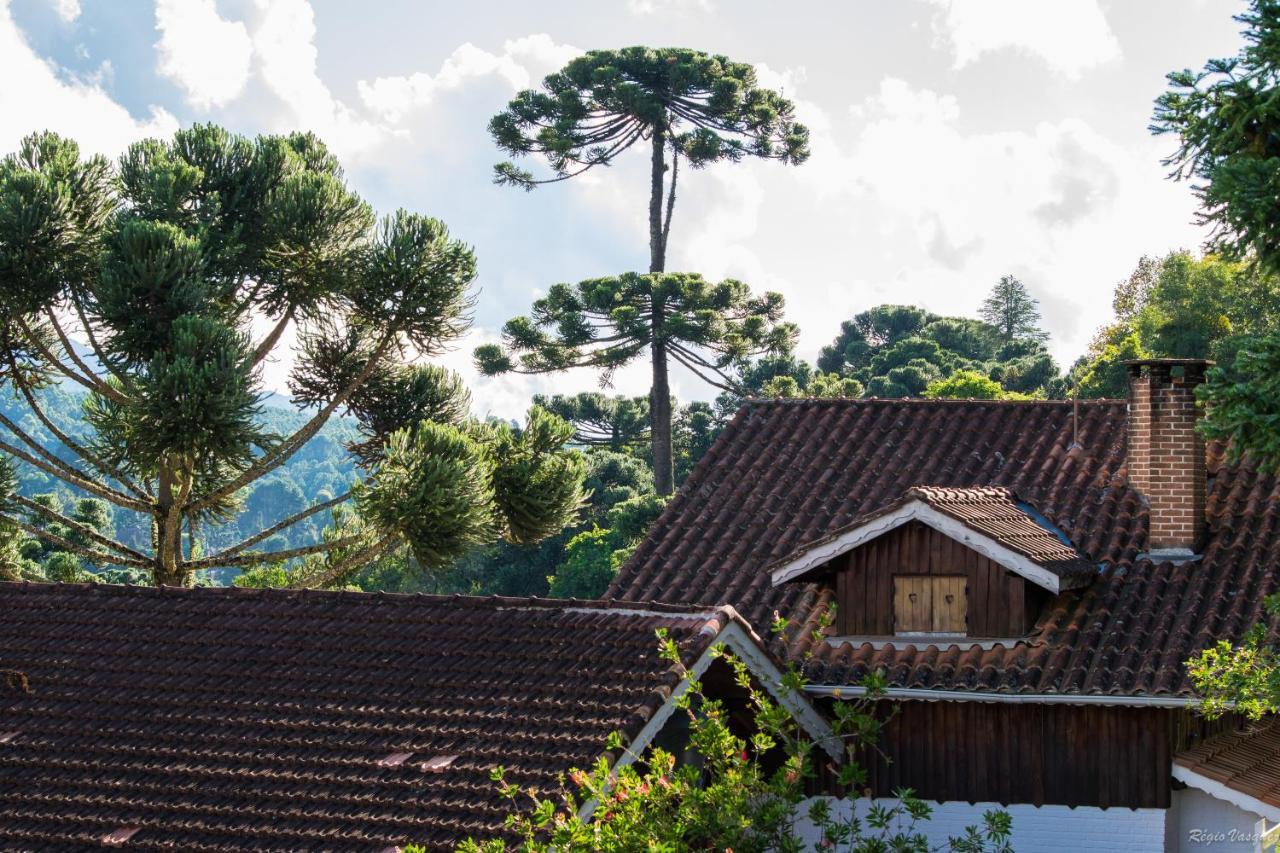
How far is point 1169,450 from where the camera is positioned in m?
14.7

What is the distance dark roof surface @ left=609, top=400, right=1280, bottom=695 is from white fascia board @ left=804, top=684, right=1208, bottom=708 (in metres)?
0.07

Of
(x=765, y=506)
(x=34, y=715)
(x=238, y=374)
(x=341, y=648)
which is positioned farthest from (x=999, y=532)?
(x=238, y=374)

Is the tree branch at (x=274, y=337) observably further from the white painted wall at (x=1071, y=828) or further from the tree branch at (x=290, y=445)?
the white painted wall at (x=1071, y=828)

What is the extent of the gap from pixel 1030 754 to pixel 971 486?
3325mm

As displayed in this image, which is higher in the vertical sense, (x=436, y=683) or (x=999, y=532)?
(x=999, y=532)

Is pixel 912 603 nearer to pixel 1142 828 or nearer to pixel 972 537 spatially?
pixel 972 537

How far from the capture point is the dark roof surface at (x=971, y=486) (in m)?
13.4

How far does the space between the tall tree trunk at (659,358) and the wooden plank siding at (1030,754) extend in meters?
A: 30.9

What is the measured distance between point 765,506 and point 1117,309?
155ft

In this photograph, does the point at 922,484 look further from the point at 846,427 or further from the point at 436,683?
the point at 436,683

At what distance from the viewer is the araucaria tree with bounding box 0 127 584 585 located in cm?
2216

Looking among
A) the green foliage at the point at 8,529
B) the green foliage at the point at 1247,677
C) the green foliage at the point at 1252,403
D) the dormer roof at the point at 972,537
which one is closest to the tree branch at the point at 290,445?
the green foliage at the point at 8,529

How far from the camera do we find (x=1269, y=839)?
13.0 m

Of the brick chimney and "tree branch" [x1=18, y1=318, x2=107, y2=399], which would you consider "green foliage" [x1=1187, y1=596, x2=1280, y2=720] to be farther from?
"tree branch" [x1=18, y1=318, x2=107, y2=399]
